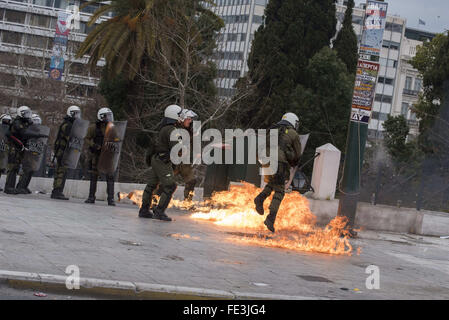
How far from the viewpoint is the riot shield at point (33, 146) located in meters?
15.1

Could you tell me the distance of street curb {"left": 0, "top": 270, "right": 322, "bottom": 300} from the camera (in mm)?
5629

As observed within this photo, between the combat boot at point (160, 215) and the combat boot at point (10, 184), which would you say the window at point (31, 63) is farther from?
the combat boot at point (160, 215)

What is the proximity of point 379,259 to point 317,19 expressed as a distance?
31.3 metres

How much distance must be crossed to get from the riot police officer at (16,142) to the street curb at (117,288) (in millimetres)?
9329

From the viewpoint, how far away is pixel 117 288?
5.76 metres

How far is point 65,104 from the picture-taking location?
42031 mm

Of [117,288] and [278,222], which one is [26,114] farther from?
[117,288]

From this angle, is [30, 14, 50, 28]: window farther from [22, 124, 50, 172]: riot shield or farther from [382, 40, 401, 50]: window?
[22, 124, 50, 172]: riot shield

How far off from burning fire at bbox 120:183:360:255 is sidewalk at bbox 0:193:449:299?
0.41 meters

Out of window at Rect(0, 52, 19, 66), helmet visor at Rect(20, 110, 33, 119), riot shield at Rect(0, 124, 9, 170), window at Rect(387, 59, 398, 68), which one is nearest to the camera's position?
helmet visor at Rect(20, 110, 33, 119)

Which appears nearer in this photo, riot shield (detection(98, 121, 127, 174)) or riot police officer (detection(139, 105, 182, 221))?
riot police officer (detection(139, 105, 182, 221))

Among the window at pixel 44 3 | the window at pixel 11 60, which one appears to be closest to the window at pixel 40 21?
the window at pixel 44 3

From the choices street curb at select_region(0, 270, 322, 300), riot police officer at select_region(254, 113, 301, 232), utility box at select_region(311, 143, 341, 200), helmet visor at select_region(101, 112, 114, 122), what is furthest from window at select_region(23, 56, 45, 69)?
street curb at select_region(0, 270, 322, 300)

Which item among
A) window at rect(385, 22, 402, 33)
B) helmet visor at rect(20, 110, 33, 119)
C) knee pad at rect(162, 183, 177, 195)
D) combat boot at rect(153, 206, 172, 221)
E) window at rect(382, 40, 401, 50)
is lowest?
combat boot at rect(153, 206, 172, 221)
